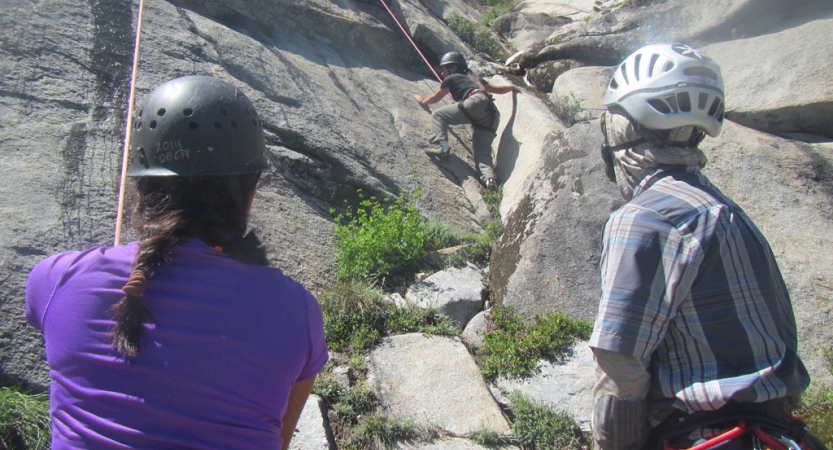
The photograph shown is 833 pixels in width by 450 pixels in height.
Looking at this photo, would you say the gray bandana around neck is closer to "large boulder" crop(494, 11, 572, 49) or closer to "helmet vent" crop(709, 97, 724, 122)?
"helmet vent" crop(709, 97, 724, 122)

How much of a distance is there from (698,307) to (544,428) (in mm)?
2186

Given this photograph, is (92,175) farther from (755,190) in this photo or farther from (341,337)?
(755,190)

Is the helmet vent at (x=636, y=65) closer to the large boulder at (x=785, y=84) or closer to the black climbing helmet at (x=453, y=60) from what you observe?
the large boulder at (x=785, y=84)

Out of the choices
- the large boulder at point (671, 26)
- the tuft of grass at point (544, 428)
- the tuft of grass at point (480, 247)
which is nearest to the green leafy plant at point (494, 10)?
the large boulder at point (671, 26)

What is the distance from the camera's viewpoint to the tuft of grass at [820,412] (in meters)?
3.78

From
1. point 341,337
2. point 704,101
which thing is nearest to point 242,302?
point 704,101

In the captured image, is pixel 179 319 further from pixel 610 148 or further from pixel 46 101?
pixel 46 101

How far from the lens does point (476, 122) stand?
319 inches

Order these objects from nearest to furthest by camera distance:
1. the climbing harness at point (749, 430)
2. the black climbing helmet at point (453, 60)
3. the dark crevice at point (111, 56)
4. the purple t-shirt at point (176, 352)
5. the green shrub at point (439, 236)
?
the purple t-shirt at point (176, 352) → the climbing harness at point (749, 430) → the dark crevice at point (111, 56) → the green shrub at point (439, 236) → the black climbing helmet at point (453, 60)

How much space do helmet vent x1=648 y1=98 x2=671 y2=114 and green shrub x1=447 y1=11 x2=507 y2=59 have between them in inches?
356

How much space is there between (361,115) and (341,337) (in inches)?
145

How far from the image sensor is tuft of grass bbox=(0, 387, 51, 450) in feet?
10.3

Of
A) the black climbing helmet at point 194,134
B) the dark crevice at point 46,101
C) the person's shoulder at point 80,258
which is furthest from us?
the dark crevice at point 46,101

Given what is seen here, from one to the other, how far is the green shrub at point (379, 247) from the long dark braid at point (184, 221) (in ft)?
11.1
